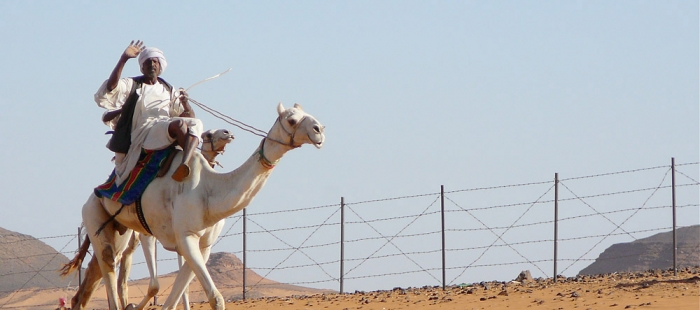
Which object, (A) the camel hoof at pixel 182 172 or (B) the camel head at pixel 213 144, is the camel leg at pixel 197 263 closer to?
(A) the camel hoof at pixel 182 172

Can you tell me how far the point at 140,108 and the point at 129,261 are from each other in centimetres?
197

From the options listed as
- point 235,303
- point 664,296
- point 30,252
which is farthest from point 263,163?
point 30,252

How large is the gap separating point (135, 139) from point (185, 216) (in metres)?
1.10

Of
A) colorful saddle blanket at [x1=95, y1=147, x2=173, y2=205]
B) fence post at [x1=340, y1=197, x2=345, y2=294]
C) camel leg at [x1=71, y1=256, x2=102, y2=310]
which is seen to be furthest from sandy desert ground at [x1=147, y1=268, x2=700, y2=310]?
colorful saddle blanket at [x1=95, y1=147, x2=173, y2=205]

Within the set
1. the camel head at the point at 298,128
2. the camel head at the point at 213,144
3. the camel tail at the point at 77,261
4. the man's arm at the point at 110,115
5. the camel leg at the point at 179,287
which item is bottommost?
the camel leg at the point at 179,287

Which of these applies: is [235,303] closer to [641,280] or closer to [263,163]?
[641,280]

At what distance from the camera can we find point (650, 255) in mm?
25234

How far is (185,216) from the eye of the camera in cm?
990

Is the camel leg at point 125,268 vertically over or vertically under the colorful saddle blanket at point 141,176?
under

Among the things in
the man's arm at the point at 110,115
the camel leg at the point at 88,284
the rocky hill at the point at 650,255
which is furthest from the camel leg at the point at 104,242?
the rocky hill at the point at 650,255

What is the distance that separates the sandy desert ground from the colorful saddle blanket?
3.97 m

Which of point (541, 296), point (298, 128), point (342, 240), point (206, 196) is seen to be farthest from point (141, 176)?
point (342, 240)

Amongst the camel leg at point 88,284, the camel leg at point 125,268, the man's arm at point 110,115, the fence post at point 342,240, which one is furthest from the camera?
the fence post at point 342,240

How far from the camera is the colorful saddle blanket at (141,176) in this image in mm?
10352
